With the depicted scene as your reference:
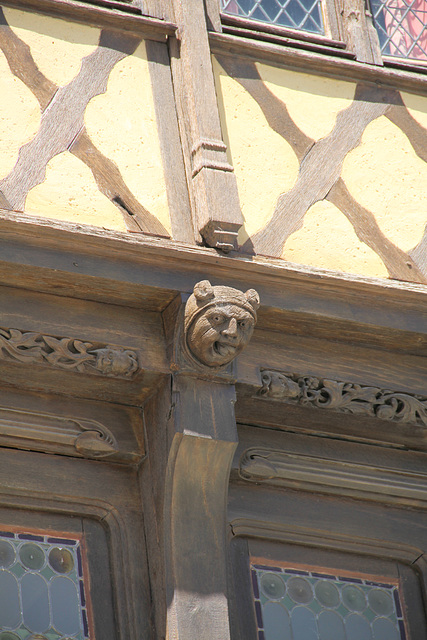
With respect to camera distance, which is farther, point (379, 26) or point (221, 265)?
point (379, 26)

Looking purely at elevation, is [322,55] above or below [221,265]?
above

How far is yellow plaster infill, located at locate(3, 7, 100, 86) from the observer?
4.95 m

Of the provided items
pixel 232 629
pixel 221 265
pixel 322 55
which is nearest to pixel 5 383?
pixel 221 265

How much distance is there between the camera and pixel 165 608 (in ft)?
14.1

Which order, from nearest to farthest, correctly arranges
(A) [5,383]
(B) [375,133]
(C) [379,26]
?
(A) [5,383]
(B) [375,133]
(C) [379,26]

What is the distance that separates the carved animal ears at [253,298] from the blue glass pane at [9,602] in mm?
1237

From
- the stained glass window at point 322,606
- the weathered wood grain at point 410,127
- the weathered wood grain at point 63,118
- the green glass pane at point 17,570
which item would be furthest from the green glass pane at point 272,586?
the weathered wood grain at point 410,127

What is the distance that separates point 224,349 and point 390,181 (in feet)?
4.00

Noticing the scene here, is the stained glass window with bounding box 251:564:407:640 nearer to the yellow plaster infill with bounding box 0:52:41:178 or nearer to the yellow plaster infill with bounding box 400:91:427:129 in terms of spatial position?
the yellow plaster infill with bounding box 0:52:41:178

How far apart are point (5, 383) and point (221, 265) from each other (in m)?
0.87

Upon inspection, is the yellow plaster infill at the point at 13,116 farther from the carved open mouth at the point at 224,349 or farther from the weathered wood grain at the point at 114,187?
the carved open mouth at the point at 224,349

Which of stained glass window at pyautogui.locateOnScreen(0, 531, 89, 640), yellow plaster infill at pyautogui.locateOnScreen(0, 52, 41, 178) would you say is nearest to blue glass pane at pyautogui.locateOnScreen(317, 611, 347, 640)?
stained glass window at pyautogui.locateOnScreen(0, 531, 89, 640)

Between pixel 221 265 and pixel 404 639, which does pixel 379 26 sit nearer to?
pixel 221 265

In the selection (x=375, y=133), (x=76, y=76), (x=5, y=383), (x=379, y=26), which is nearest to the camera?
(x=5, y=383)
